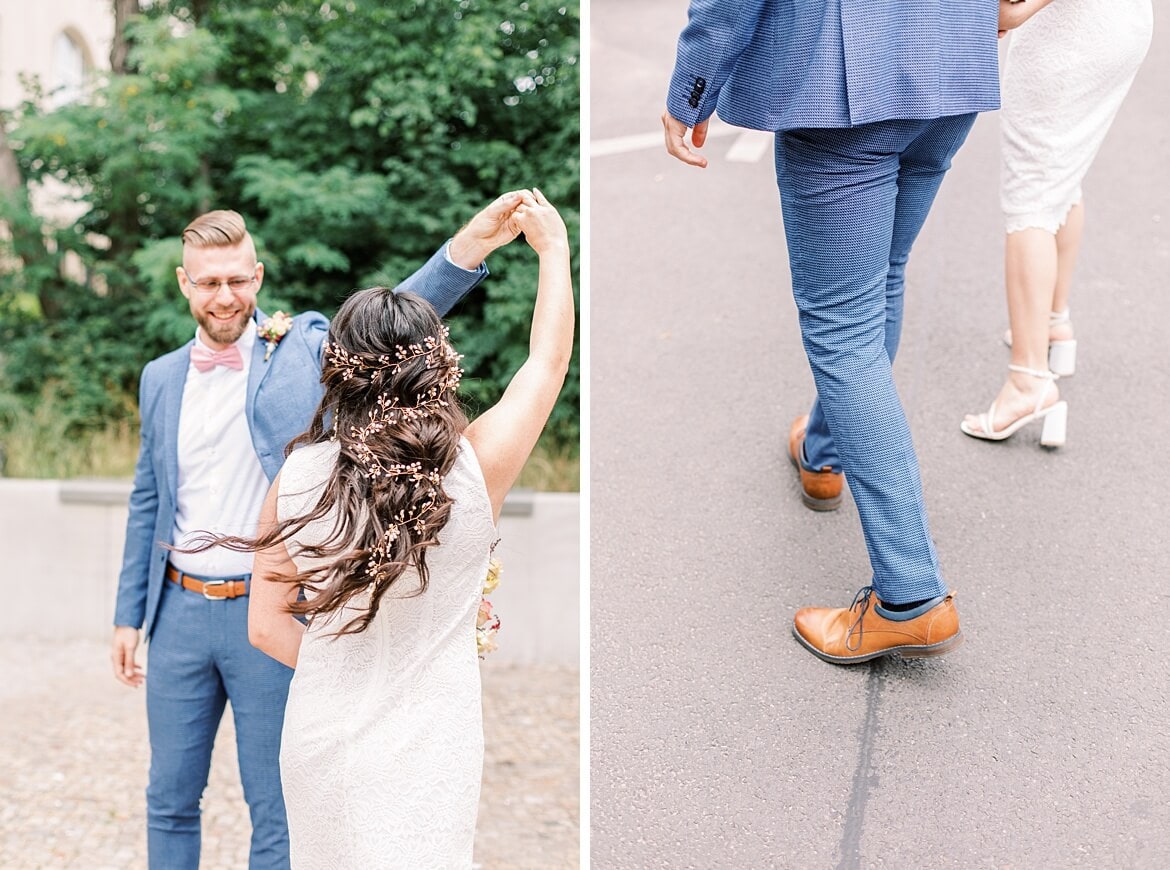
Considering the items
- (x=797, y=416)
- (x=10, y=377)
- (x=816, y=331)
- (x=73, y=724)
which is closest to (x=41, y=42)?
(x=10, y=377)

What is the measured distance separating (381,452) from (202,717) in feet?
4.38

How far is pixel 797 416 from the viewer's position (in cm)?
423

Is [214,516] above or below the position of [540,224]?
below

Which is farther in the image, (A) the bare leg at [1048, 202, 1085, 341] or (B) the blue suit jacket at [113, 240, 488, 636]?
(A) the bare leg at [1048, 202, 1085, 341]

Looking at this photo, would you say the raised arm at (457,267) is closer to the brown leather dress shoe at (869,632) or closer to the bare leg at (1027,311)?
the brown leather dress shoe at (869,632)

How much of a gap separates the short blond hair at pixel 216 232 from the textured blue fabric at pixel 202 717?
87cm

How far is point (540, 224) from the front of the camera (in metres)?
2.32

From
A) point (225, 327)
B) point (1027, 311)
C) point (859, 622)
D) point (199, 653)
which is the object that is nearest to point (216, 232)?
point (225, 327)

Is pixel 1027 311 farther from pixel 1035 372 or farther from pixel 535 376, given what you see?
pixel 535 376

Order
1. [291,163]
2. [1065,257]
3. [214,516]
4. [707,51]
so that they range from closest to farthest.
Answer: [707,51] < [214,516] < [1065,257] < [291,163]

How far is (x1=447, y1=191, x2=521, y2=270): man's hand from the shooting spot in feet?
7.91

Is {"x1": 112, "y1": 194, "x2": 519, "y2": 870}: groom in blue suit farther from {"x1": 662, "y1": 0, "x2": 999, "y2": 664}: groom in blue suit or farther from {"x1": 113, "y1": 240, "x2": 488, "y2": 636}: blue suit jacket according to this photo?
{"x1": 662, "y1": 0, "x2": 999, "y2": 664}: groom in blue suit

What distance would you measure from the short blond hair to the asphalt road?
1.42 m

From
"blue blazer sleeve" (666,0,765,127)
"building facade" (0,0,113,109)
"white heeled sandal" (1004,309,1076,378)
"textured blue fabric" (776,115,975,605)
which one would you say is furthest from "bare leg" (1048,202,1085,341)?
"building facade" (0,0,113,109)
